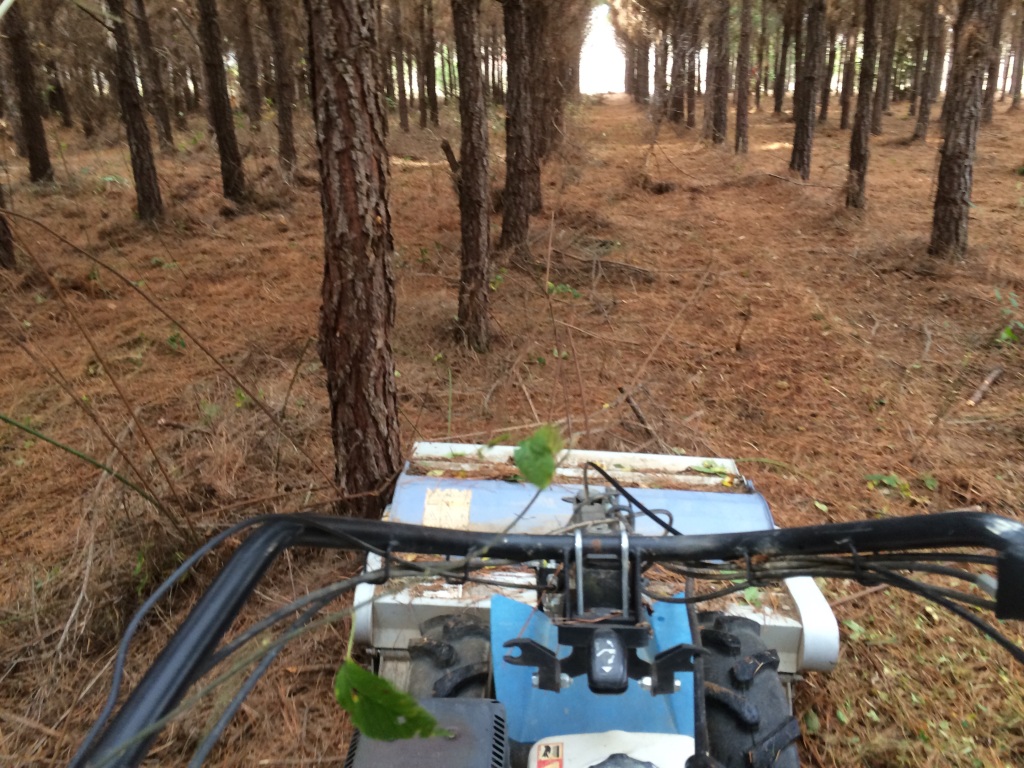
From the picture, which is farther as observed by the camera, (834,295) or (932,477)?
(834,295)

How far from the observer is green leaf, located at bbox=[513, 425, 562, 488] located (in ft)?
3.75

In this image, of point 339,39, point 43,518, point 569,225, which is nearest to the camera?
point 339,39

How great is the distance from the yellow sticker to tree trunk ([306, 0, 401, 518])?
35.0 inches

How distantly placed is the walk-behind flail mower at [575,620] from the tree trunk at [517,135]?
21.2 feet

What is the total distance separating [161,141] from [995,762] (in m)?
20.7

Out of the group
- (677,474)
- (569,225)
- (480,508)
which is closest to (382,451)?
(480,508)

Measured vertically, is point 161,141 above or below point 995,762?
above

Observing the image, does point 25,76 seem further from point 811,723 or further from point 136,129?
point 811,723

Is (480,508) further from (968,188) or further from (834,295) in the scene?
(968,188)

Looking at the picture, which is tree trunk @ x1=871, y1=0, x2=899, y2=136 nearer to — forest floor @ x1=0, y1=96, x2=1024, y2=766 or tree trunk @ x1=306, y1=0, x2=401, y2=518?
forest floor @ x1=0, y1=96, x2=1024, y2=766

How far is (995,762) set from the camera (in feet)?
9.31

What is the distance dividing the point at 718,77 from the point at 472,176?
1581 centimetres

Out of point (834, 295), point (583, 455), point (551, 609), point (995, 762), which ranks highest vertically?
point (551, 609)

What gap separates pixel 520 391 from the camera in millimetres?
6160
